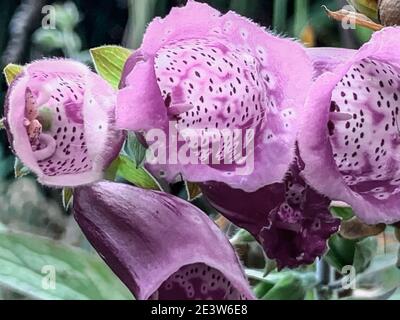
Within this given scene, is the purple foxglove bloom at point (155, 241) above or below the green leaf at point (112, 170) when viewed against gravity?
below

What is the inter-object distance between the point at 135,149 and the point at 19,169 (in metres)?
0.09

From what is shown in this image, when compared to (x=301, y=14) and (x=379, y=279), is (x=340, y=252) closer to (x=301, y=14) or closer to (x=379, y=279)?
(x=379, y=279)

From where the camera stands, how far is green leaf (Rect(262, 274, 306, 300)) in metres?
0.56

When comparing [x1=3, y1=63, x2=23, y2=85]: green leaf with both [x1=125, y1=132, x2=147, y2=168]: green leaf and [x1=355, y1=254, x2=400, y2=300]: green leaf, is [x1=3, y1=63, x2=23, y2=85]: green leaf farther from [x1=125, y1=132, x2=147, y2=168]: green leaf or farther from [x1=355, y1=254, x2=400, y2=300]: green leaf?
[x1=355, y1=254, x2=400, y2=300]: green leaf

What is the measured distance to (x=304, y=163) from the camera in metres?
0.46

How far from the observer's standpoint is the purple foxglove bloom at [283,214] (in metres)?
0.48

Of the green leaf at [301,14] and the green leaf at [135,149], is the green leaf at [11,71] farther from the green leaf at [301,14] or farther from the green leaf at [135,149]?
the green leaf at [301,14]

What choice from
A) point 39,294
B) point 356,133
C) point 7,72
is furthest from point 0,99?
point 356,133

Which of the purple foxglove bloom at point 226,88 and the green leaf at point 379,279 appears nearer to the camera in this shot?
the purple foxglove bloom at point 226,88

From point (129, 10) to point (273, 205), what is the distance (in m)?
0.20

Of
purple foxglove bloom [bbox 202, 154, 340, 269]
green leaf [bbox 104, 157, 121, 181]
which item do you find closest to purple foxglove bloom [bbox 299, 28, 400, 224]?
purple foxglove bloom [bbox 202, 154, 340, 269]

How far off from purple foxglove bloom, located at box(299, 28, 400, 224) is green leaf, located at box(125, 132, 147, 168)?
0.10 meters

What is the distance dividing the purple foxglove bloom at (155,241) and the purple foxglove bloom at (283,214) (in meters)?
0.02

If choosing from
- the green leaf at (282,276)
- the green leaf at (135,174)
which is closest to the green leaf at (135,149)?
the green leaf at (135,174)
